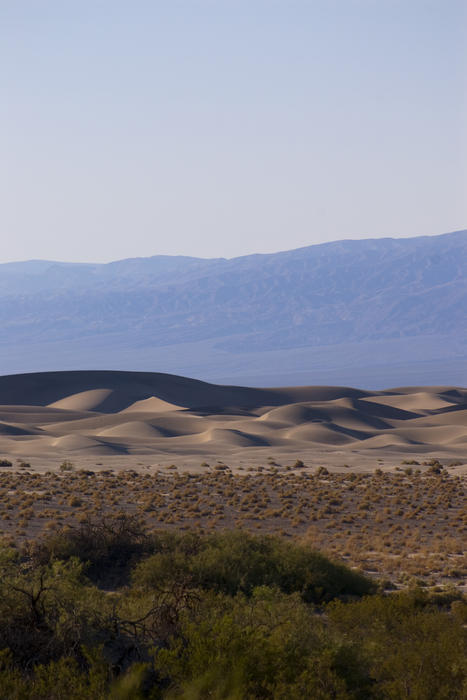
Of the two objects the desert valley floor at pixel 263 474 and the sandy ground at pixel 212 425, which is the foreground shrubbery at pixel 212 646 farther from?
the sandy ground at pixel 212 425

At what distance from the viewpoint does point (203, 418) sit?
2844 inches

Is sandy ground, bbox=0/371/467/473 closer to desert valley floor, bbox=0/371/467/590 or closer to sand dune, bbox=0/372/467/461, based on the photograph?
sand dune, bbox=0/372/467/461

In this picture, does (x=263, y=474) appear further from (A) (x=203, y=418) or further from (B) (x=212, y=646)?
(A) (x=203, y=418)

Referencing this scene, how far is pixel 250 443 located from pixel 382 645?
159 ft

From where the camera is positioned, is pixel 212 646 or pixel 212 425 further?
pixel 212 425

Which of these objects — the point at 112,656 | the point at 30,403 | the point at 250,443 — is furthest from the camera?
the point at 30,403

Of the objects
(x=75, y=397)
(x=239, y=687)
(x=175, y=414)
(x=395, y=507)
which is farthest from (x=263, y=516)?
(x=75, y=397)

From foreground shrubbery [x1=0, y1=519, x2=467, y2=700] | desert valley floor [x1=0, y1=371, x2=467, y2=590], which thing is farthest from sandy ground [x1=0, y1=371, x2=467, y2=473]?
foreground shrubbery [x1=0, y1=519, x2=467, y2=700]

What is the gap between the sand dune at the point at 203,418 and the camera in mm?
55344

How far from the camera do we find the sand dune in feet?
182

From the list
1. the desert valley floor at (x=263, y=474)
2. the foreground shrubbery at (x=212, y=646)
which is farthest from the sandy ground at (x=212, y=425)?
the foreground shrubbery at (x=212, y=646)

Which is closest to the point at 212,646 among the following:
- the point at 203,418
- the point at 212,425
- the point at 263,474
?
the point at 263,474

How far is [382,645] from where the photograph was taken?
31.2 feet

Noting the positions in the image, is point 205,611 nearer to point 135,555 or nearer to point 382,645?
point 382,645
